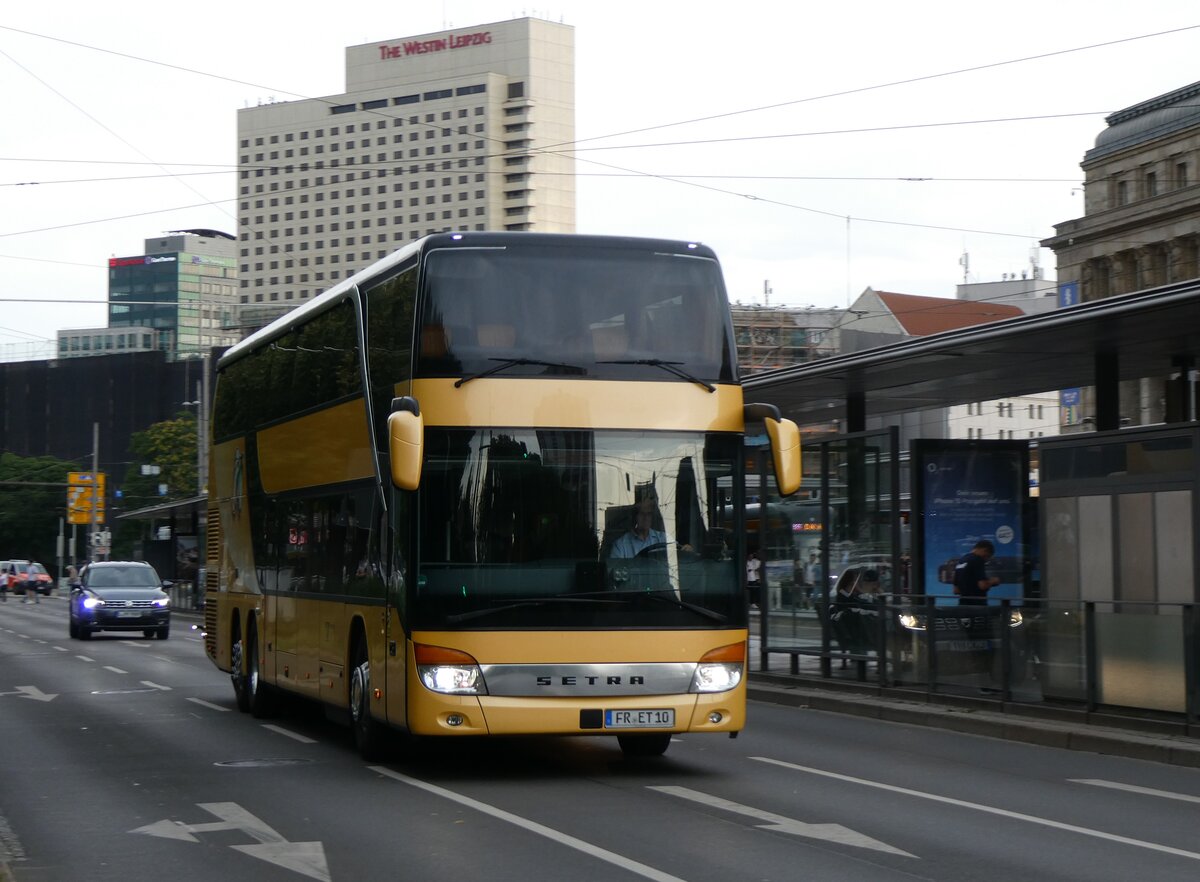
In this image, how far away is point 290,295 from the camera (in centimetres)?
19800

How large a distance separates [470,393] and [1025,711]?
293 inches

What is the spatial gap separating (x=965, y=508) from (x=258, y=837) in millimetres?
11980

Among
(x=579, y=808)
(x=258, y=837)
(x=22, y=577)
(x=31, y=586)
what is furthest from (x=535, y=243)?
(x=22, y=577)

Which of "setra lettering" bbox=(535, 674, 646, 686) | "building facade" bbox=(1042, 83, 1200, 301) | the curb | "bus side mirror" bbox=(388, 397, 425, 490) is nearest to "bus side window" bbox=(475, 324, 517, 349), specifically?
"bus side mirror" bbox=(388, 397, 425, 490)

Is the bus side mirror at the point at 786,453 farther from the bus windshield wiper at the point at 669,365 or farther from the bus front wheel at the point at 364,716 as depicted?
the bus front wheel at the point at 364,716

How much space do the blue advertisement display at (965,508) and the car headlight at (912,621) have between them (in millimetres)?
654

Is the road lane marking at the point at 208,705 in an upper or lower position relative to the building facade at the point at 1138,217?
lower

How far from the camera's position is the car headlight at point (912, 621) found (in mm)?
19016

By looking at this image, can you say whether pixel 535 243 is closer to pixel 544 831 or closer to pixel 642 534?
pixel 642 534

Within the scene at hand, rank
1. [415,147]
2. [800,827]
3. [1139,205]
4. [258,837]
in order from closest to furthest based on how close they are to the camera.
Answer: [258,837] < [800,827] < [1139,205] < [415,147]

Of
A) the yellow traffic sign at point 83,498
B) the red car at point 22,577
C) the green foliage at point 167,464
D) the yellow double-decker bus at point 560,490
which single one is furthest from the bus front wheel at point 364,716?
the green foliage at point 167,464

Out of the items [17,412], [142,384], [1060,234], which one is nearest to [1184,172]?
[1060,234]

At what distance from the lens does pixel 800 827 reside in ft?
33.4

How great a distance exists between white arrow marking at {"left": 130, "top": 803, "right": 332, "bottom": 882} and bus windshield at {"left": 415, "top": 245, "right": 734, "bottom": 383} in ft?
10.8
